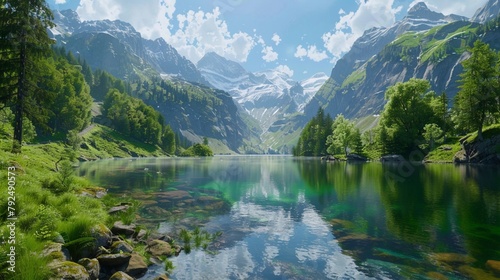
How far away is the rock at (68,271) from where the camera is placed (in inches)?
413

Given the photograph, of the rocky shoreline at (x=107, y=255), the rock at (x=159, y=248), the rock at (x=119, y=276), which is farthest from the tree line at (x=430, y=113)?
the rock at (x=119, y=276)

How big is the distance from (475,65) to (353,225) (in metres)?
81.7

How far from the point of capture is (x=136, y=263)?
14477 millimetres

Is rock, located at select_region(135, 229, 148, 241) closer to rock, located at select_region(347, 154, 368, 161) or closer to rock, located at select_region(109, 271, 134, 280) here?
rock, located at select_region(109, 271, 134, 280)

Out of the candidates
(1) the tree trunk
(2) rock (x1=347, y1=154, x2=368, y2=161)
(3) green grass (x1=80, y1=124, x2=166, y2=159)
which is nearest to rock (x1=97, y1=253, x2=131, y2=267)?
(1) the tree trunk

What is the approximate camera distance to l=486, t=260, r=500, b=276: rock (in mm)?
14344

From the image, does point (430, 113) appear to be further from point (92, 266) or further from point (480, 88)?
point (92, 266)

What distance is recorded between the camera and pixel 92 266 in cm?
1255

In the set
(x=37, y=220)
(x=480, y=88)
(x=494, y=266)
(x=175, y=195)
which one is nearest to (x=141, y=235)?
(x=37, y=220)

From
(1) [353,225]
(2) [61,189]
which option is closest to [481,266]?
(1) [353,225]

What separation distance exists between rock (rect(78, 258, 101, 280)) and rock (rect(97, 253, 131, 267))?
69 cm

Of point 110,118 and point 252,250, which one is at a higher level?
point 110,118

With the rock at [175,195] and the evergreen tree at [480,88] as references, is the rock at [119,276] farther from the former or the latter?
the evergreen tree at [480,88]

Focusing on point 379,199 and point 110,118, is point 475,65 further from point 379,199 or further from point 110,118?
point 110,118
